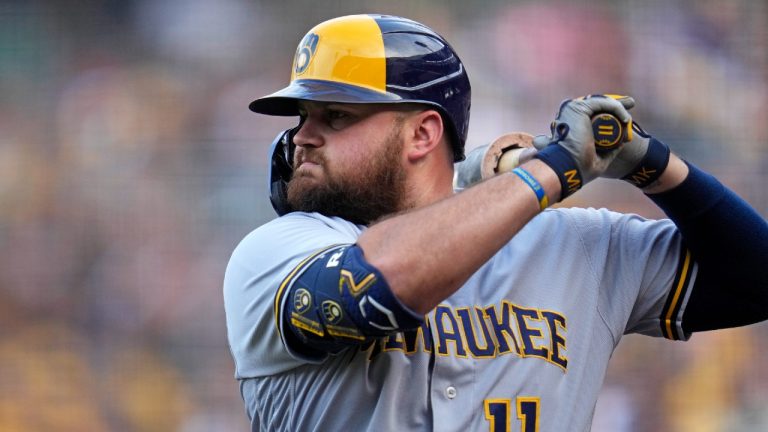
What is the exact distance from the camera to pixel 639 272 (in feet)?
8.86

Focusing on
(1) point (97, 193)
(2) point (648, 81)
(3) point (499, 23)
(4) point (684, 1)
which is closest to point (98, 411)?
(1) point (97, 193)

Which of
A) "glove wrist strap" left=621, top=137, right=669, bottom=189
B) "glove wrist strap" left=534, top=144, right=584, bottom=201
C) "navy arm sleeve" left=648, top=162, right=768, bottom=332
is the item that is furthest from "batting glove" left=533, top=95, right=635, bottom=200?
"navy arm sleeve" left=648, top=162, right=768, bottom=332

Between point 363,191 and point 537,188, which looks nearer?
point 537,188

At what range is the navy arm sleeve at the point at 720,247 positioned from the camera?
2600 mm

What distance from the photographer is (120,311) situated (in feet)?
16.8

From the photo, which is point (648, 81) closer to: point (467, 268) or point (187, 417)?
→ point (187, 417)

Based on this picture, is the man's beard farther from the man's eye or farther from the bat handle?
the bat handle

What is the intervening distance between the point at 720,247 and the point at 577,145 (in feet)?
1.89

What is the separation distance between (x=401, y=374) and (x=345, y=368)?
0.12 metres

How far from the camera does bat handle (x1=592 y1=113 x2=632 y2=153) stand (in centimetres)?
234

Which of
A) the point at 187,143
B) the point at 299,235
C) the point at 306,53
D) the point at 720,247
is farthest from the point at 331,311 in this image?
the point at 187,143

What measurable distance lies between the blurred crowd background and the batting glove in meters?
2.71

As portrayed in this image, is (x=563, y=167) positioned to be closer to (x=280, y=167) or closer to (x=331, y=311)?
(x=331, y=311)

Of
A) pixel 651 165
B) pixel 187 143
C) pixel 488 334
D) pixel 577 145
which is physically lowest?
pixel 187 143
